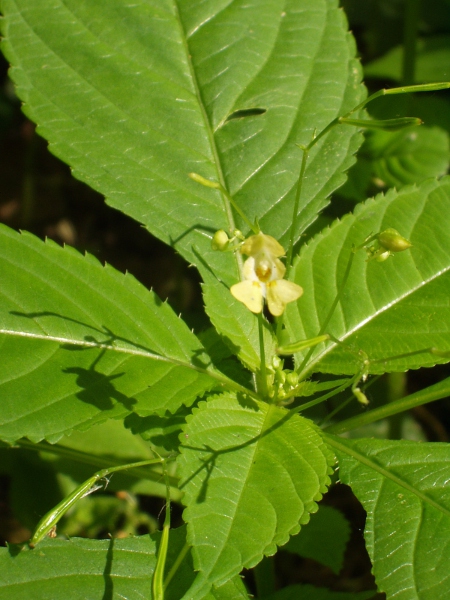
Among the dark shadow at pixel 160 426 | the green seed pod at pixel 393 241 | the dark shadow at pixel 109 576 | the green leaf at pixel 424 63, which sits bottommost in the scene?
the dark shadow at pixel 109 576

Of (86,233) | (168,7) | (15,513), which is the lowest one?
(15,513)

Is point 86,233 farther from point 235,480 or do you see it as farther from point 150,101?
Result: point 235,480

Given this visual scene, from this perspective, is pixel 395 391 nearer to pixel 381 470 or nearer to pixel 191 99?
pixel 381 470

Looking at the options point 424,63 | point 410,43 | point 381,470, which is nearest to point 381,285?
point 381,470

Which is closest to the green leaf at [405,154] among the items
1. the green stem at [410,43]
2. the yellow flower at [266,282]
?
the green stem at [410,43]

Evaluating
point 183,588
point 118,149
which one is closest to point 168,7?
point 118,149

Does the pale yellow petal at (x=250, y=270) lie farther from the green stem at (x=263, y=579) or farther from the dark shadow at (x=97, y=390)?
the green stem at (x=263, y=579)
